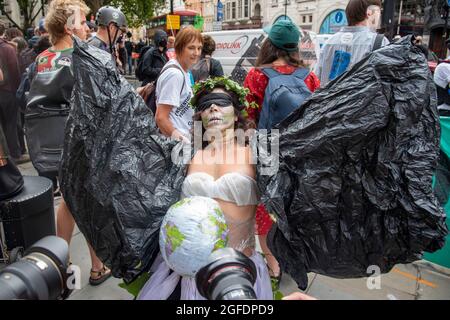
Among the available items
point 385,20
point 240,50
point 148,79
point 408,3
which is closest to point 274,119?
point 148,79

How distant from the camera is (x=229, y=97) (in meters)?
1.84

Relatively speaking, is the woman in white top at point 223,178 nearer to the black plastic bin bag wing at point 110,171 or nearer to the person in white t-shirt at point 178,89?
the black plastic bin bag wing at point 110,171

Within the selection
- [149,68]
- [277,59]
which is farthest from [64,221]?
[149,68]

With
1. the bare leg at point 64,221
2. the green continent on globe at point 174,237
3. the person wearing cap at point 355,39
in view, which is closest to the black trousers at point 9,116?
the bare leg at point 64,221

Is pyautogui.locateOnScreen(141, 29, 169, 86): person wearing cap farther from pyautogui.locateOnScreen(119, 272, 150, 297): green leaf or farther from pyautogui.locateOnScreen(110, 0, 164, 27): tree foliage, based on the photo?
pyautogui.locateOnScreen(110, 0, 164, 27): tree foliage

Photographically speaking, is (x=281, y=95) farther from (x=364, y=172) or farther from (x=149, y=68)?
(x=149, y=68)

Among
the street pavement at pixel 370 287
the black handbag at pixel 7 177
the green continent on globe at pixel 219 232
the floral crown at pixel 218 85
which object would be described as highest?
the floral crown at pixel 218 85

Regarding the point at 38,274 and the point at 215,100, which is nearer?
the point at 38,274

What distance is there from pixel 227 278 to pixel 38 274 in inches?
19.1

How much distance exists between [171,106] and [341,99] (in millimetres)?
1446

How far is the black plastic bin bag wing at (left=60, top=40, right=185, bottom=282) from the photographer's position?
162cm

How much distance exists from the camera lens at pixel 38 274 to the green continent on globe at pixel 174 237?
1.29ft

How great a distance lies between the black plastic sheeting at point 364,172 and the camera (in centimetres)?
142

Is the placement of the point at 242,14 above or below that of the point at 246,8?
below
